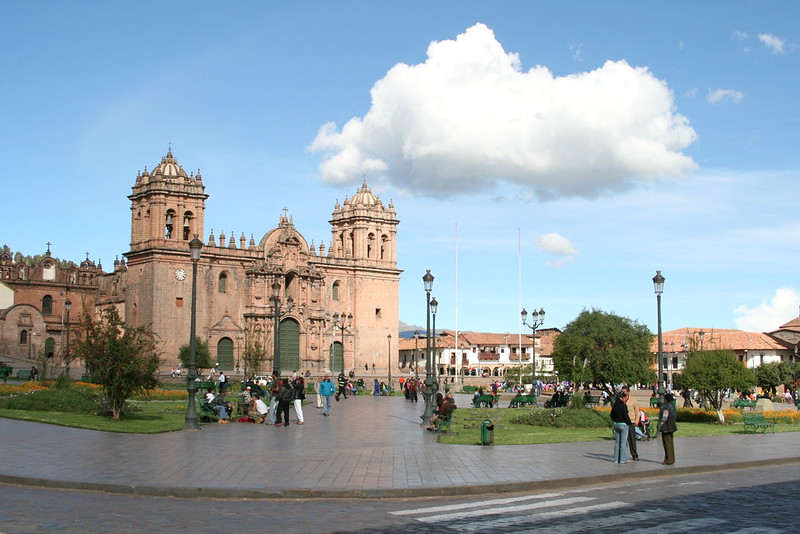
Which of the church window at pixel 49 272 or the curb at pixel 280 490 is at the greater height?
the church window at pixel 49 272

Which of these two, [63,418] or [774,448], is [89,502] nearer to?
[63,418]

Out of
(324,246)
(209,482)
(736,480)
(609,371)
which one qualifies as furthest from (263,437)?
(324,246)

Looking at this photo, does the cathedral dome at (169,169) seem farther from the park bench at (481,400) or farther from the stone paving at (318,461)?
the stone paving at (318,461)

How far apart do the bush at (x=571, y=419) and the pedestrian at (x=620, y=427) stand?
863cm

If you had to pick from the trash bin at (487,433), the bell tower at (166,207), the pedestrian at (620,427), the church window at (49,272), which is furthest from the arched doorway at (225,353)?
the pedestrian at (620,427)

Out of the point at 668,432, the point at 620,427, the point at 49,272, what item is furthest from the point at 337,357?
the point at 668,432

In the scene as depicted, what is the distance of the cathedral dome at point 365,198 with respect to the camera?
80312 millimetres

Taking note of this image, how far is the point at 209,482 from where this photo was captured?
13.7 meters

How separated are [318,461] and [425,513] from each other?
17.3 feet

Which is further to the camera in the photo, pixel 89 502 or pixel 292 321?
pixel 292 321

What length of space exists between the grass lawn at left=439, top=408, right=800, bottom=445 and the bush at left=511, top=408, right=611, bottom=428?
0.41m

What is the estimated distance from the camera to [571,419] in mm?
26234

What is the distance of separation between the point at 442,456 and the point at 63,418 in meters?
11.0

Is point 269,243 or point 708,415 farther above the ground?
point 269,243
